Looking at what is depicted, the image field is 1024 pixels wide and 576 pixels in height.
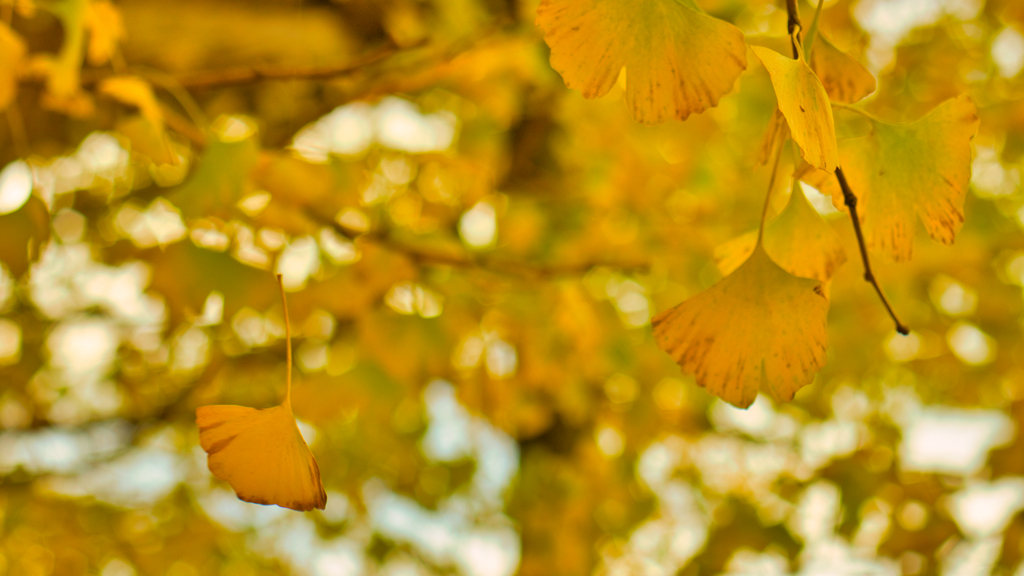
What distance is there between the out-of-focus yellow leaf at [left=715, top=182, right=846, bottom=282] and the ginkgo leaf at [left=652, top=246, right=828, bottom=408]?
0.04 metres

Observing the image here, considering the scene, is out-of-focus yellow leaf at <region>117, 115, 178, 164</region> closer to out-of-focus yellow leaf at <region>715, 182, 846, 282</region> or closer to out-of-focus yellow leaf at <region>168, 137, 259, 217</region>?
out-of-focus yellow leaf at <region>168, 137, 259, 217</region>

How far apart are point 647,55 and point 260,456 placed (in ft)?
0.76

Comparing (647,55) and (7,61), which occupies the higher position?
(647,55)

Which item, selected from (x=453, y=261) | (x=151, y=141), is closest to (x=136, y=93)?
(x=151, y=141)

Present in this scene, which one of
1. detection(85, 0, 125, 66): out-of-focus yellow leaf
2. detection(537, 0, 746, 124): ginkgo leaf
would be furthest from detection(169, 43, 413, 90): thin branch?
detection(537, 0, 746, 124): ginkgo leaf

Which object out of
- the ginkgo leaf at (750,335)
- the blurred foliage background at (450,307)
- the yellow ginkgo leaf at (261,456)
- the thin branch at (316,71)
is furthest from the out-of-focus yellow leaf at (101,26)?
the ginkgo leaf at (750,335)

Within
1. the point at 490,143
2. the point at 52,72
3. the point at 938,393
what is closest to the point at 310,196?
the point at 52,72

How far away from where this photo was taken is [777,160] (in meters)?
0.28

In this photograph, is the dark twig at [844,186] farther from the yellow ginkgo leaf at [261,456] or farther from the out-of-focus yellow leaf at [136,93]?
the out-of-focus yellow leaf at [136,93]

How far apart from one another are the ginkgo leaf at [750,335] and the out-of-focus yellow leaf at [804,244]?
0.04 metres

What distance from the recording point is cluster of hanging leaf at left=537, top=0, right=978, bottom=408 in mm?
246

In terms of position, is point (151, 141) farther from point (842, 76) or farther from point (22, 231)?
point (842, 76)

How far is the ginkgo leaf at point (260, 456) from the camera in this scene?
27cm

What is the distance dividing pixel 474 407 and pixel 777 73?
844 millimetres
